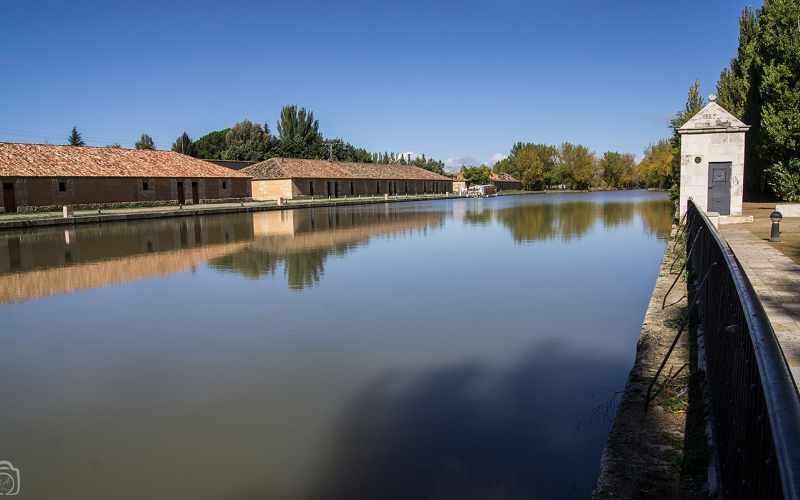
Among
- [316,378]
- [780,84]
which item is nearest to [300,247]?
[316,378]

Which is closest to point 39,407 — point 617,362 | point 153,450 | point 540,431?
point 153,450

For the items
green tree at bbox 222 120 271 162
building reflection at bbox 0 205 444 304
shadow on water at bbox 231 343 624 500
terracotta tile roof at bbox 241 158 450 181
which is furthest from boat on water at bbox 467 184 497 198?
shadow on water at bbox 231 343 624 500

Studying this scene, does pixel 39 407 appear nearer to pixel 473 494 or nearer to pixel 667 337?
pixel 473 494

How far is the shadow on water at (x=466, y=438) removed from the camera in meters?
3.66

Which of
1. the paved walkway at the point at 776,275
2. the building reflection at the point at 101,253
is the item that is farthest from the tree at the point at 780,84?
the building reflection at the point at 101,253

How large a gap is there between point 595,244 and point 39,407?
14.0m

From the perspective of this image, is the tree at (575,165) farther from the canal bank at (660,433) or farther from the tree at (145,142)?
the canal bank at (660,433)

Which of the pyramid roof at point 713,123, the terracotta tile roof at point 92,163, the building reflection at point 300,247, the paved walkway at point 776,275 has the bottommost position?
the building reflection at point 300,247

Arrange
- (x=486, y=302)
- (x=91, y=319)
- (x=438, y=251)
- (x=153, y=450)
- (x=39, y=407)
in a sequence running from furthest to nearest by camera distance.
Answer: (x=438, y=251) < (x=486, y=302) < (x=91, y=319) < (x=39, y=407) < (x=153, y=450)

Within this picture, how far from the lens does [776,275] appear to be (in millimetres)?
7062

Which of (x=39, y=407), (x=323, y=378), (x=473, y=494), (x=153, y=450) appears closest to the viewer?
(x=473, y=494)

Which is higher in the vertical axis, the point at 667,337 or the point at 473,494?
the point at 667,337

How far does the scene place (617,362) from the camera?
579cm

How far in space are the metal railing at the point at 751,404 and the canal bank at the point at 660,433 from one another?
17 centimetres
